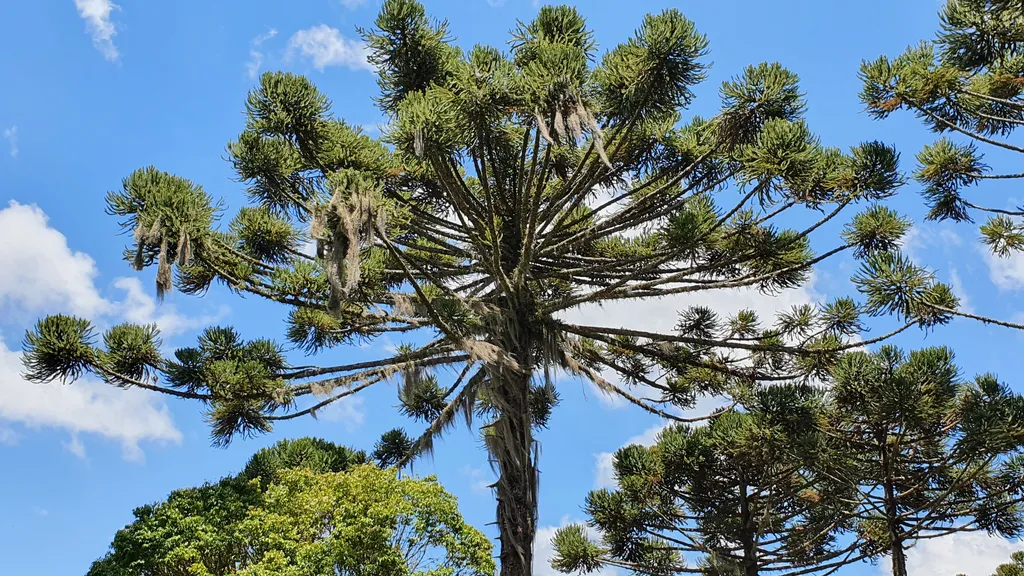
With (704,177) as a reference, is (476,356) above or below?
below

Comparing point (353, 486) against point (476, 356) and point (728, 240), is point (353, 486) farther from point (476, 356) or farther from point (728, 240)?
point (728, 240)

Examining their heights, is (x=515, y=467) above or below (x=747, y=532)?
below

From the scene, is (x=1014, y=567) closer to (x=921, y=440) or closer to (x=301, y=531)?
(x=921, y=440)

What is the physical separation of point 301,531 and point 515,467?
2827 mm

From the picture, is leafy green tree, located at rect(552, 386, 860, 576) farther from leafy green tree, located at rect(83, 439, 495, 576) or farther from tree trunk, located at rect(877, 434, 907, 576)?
leafy green tree, located at rect(83, 439, 495, 576)

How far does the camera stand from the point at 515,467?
9.68m

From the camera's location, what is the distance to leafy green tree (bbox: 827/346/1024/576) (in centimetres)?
1134

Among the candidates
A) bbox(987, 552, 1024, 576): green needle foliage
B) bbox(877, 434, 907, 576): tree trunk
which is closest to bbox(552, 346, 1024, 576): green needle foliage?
bbox(877, 434, 907, 576): tree trunk

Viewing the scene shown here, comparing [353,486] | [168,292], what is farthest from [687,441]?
[168,292]

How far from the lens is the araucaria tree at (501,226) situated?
8328 mm

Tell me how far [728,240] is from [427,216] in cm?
374

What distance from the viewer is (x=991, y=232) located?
12.6 m

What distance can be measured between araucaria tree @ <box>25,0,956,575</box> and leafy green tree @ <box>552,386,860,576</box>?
2.25 m

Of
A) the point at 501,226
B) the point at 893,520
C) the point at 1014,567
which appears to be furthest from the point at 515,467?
the point at 1014,567
